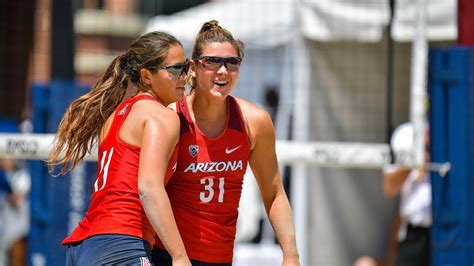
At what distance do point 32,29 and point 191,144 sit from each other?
610cm

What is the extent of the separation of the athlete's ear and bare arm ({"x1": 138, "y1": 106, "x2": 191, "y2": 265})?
36 cm

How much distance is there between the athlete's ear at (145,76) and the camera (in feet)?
13.6

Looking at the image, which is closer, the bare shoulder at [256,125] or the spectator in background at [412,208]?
the bare shoulder at [256,125]

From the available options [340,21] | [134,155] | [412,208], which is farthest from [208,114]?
[340,21]

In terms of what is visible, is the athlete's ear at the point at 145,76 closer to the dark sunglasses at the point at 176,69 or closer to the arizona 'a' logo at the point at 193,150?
the dark sunglasses at the point at 176,69

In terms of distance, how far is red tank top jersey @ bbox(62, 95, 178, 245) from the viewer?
3.85m

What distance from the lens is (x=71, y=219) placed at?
6887mm

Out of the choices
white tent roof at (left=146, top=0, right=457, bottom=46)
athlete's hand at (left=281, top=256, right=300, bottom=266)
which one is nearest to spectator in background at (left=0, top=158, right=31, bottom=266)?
white tent roof at (left=146, top=0, right=457, bottom=46)

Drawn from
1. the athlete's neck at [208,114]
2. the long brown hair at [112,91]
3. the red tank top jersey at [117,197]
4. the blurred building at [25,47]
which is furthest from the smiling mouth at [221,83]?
the blurred building at [25,47]

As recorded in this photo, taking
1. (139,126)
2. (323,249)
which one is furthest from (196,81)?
(323,249)

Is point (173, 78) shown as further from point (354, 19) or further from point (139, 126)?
point (354, 19)

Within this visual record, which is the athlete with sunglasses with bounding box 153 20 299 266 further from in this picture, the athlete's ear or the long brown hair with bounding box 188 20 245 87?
the athlete's ear

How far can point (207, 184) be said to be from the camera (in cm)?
425

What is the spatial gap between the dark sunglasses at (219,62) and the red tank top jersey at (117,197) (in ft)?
1.28
